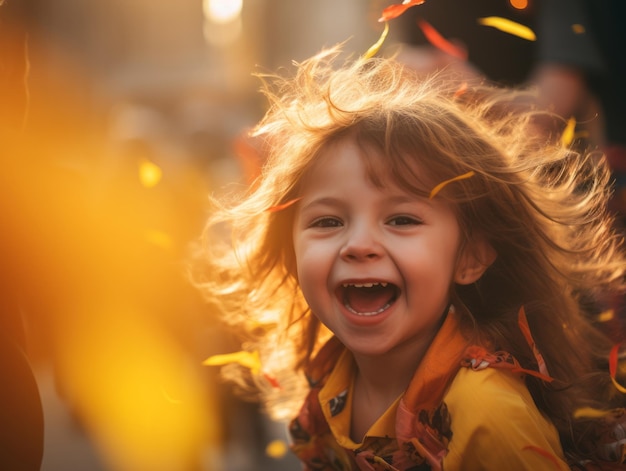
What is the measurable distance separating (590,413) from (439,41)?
1589 millimetres

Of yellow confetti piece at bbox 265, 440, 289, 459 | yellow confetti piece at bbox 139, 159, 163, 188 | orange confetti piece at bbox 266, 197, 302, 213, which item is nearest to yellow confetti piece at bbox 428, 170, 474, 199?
orange confetti piece at bbox 266, 197, 302, 213

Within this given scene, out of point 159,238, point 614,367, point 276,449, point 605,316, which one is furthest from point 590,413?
point 159,238

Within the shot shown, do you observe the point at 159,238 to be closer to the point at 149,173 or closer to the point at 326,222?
the point at 149,173

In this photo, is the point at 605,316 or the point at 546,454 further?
the point at 605,316

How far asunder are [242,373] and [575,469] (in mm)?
1296

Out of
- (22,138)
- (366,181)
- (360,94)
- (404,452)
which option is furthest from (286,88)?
(404,452)

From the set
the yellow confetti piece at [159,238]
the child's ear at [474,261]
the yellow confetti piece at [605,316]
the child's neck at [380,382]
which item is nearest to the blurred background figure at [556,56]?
the yellow confetti piece at [605,316]

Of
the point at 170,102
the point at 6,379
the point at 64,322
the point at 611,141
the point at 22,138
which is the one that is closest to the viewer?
the point at 6,379

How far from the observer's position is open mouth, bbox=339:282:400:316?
211 cm

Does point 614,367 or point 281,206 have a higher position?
point 281,206

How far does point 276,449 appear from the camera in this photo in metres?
4.48

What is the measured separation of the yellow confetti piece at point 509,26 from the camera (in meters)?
3.17

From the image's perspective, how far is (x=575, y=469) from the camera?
83.6 inches

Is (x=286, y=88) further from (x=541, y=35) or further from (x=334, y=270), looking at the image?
(x=541, y=35)
